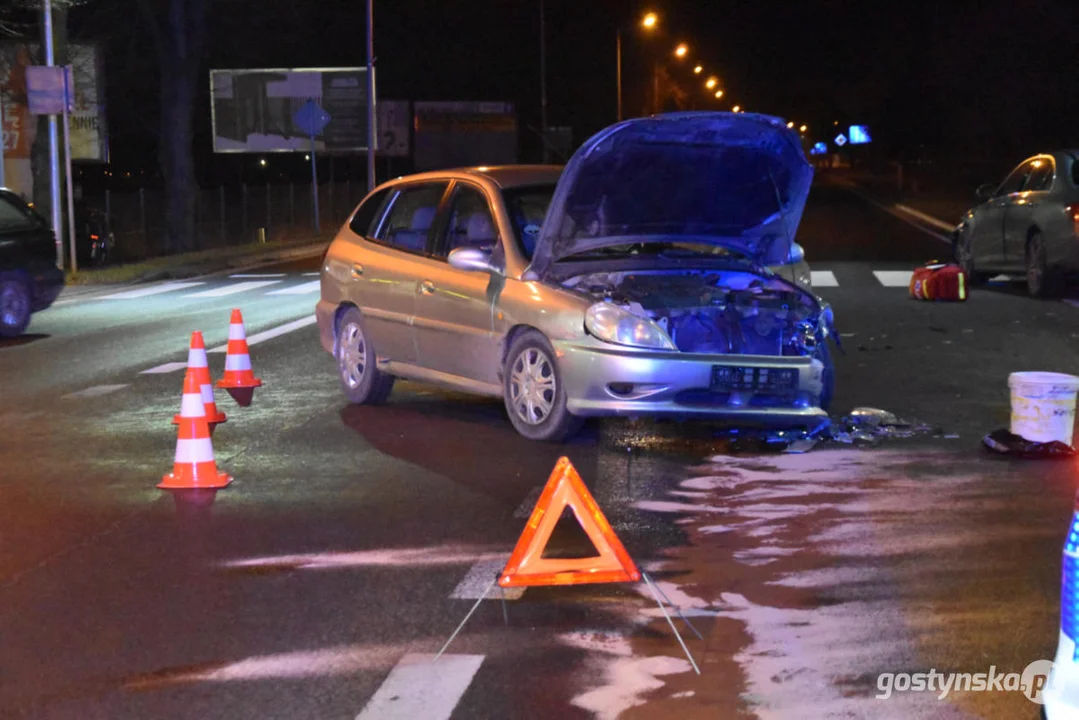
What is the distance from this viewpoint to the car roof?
10031 mm

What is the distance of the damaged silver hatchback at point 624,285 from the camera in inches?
352

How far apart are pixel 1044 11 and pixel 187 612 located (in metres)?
49.0

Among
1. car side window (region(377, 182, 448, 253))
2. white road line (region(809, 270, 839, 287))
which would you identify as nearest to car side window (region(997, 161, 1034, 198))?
white road line (region(809, 270, 839, 287))

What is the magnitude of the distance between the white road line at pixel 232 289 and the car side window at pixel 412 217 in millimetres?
10968

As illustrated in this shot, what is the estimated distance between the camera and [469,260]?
30.9 ft

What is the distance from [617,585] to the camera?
6.21 metres

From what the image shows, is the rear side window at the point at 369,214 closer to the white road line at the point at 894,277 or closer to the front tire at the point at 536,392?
the front tire at the point at 536,392

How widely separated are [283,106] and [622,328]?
146ft

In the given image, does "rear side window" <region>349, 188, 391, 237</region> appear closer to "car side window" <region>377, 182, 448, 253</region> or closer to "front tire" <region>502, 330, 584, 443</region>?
"car side window" <region>377, 182, 448, 253</region>

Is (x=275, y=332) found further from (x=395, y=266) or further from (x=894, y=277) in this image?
(x=894, y=277)

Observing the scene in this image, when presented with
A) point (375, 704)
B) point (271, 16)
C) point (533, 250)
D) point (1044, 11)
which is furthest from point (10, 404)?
point (1044, 11)

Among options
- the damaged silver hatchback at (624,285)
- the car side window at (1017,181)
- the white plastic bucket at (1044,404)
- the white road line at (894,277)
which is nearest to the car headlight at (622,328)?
the damaged silver hatchback at (624,285)

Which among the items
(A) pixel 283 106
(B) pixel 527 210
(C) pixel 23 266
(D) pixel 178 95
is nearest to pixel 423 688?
(B) pixel 527 210

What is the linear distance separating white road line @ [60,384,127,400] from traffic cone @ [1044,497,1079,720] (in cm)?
900
